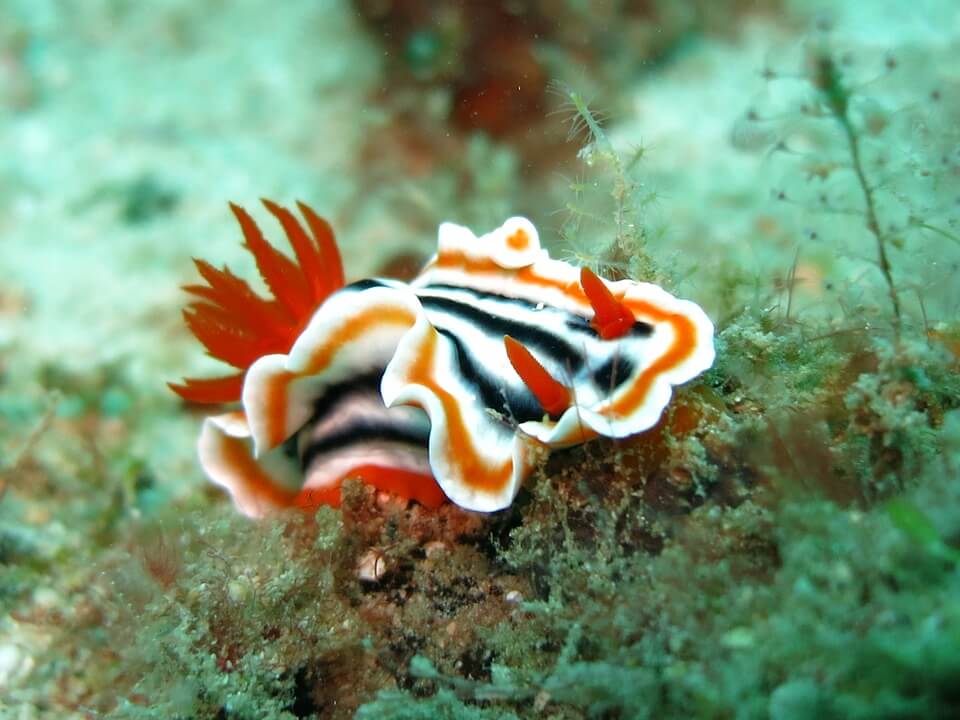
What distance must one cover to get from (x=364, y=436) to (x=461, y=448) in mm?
615

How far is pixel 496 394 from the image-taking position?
227cm

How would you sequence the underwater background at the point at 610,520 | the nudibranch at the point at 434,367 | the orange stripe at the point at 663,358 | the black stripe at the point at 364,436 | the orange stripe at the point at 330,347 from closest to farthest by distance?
the underwater background at the point at 610,520
the orange stripe at the point at 663,358
the nudibranch at the point at 434,367
the orange stripe at the point at 330,347
the black stripe at the point at 364,436

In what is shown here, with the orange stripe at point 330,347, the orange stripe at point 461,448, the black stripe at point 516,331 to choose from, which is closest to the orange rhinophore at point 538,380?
the black stripe at point 516,331

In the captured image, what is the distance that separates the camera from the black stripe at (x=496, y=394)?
7.25ft

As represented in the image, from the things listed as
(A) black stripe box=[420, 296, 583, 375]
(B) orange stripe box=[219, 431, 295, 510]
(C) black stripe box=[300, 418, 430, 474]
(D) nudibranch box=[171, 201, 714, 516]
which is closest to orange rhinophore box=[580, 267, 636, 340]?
(D) nudibranch box=[171, 201, 714, 516]

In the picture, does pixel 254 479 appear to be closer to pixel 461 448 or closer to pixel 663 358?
pixel 461 448

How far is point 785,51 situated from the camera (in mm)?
7473

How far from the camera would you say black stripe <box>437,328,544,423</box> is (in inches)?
87.0

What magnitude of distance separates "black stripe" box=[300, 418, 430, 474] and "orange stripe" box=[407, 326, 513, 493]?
0.87ft

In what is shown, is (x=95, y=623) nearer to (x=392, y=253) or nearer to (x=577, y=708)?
(x=577, y=708)

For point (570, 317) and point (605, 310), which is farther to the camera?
point (570, 317)

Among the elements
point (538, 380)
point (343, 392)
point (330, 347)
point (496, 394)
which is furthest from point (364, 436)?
point (538, 380)

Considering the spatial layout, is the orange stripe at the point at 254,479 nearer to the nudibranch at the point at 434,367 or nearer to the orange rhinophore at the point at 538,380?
the nudibranch at the point at 434,367

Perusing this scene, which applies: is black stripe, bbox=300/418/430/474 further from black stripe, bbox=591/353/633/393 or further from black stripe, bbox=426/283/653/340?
black stripe, bbox=591/353/633/393
